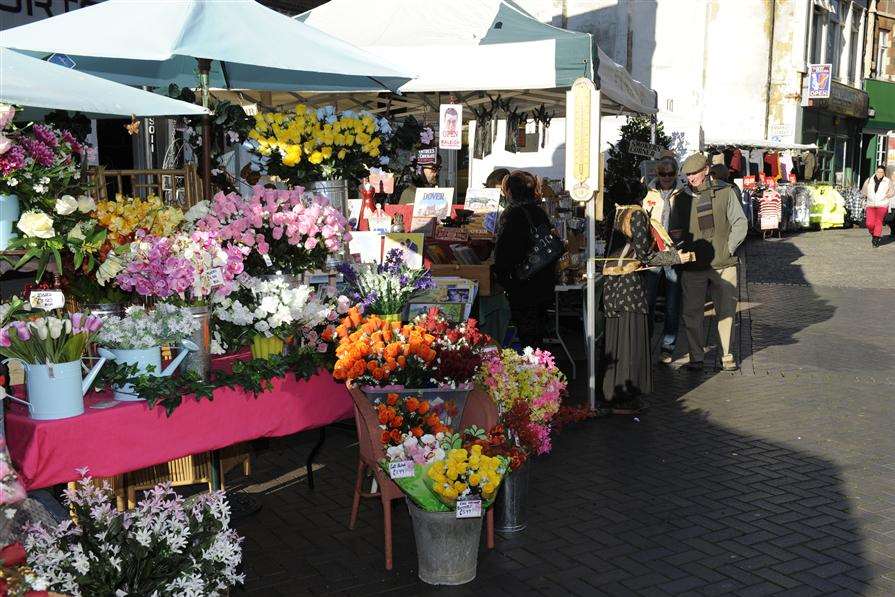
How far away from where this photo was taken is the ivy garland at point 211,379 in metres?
3.86

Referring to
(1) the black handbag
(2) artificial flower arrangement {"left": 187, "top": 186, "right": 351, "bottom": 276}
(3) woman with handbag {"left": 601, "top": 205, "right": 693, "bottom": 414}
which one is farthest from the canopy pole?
(3) woman with handbag {"left": 601, "top": 205, "right": 693, "bottom": 414}

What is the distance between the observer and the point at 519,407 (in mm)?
4926

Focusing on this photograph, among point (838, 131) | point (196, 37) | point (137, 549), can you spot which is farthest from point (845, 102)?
point (137, 549)

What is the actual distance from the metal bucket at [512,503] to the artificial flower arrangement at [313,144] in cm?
210

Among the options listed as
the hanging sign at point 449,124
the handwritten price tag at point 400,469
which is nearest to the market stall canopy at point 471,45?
the hanging sign at point 449,124

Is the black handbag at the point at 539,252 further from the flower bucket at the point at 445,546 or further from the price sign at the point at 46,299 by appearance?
the price sign at the point at 46,299

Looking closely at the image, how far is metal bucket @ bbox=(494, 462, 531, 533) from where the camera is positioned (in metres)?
5.03

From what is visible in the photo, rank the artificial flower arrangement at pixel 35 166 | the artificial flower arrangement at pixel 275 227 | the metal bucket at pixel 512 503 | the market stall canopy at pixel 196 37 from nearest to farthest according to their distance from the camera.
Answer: the artificial flower arrangement at pixel 35 166, the artificial flower arrangement at pixel 275 227, the market stall canopy at pixel 196 37, the metal bucket at pixel 512 503

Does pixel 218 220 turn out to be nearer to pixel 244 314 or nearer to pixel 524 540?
pixel 244 314

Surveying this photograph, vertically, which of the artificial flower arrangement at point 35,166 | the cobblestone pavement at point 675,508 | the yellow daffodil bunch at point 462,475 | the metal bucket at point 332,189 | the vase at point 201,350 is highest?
the artificial flower arrangement at point 35,166

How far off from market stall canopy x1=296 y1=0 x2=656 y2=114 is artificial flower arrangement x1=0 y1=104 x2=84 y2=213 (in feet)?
12.8

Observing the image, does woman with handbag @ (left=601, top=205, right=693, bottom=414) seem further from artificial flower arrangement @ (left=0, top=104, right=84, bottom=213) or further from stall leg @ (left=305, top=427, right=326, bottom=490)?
artificial flower arrangement @ (left=0, top=104, right=84, bottom=213)

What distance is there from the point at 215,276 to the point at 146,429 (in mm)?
800

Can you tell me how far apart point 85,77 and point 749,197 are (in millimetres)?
21887
